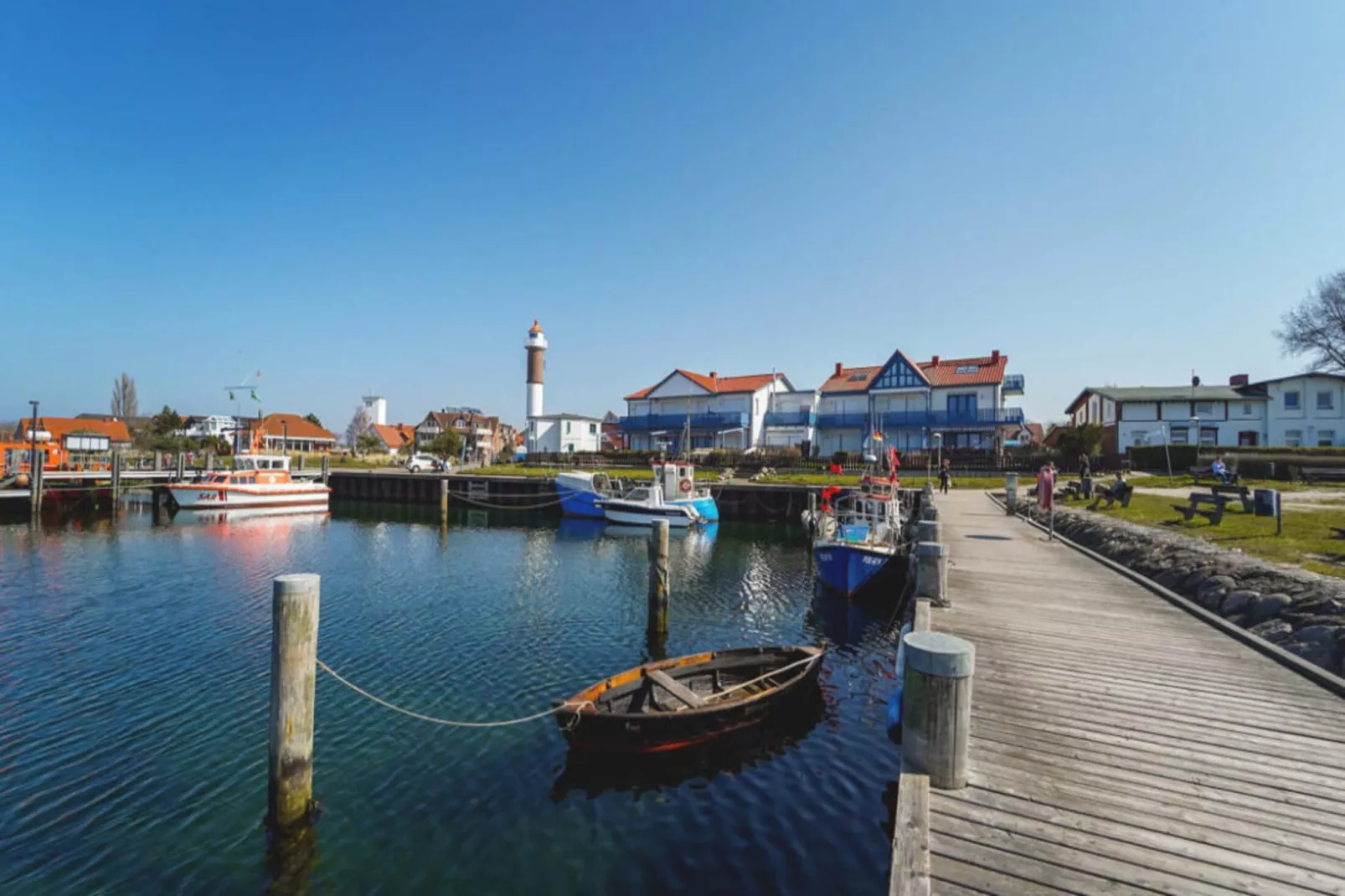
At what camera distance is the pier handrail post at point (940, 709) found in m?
4.91

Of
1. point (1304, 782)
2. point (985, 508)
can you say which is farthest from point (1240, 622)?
point (985, 508)

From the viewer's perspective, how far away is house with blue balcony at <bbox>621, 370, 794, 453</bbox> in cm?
6031

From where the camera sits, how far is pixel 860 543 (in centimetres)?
1903

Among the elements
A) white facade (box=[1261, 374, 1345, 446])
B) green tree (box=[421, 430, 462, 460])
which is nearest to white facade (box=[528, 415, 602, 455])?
green tree (box=[421, 430, 462, 460])

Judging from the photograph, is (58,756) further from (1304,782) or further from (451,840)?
(1304,782)

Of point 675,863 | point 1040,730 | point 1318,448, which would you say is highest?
point 1318,448

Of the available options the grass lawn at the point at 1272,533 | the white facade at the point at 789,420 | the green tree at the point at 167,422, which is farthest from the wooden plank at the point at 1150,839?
the green tree at the point at 167,422

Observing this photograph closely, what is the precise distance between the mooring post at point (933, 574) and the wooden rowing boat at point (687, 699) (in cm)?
219

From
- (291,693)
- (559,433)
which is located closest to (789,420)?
(559,433)

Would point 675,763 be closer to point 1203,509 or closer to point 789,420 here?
point 1203,509

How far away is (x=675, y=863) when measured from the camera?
22.4ft

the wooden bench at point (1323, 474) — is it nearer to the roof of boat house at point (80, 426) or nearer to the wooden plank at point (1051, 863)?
the wooden plank at point (1051, 863)

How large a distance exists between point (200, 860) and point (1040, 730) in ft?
29.1

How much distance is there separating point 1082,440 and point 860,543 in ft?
109
